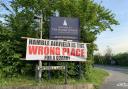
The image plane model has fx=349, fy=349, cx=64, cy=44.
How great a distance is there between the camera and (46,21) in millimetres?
20125

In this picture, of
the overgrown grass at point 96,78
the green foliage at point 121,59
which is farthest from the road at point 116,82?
the green foliage at point 121,59

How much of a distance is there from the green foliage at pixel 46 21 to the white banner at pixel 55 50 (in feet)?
2.60

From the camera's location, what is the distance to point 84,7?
2059 centimetres

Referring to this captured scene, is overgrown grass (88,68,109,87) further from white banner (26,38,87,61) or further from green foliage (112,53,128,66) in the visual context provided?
green foliage (112,53,128,66)

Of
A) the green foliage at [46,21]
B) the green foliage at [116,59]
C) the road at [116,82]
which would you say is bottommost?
the road at [116,82]

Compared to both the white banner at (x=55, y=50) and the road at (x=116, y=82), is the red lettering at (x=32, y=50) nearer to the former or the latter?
the white banner at (x=55, y=50)

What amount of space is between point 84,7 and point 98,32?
1776mm

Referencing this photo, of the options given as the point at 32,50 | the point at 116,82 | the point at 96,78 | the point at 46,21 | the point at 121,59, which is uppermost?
the point at 46,21

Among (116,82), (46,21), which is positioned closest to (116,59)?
(116,82)

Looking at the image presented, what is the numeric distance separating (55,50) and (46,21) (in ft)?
9.11

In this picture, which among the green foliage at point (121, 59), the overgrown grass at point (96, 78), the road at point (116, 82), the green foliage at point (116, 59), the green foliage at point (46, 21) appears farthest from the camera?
the green foliage at point (116, 59)

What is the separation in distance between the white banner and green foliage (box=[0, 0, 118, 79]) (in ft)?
2.60

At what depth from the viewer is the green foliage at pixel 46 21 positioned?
18.7m

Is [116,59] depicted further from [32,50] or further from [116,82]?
[32,50]
